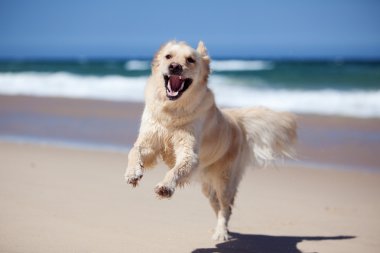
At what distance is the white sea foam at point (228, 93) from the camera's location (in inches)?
587

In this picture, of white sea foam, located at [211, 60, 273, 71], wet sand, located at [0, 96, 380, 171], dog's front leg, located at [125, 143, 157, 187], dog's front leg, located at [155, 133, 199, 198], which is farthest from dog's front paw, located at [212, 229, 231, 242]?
white sea foam, located at [211, 60, 273, 71]

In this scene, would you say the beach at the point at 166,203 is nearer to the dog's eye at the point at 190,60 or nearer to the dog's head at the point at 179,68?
the dog's head at the point at 179,68

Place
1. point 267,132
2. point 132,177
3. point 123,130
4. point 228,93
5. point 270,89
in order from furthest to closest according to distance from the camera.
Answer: point 270,89, point 228,93, point 123,130, point 267,132, point 132,177

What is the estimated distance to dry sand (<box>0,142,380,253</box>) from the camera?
455cm

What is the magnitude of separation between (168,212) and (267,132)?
4.24ft

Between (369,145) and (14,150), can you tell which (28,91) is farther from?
(369,145)

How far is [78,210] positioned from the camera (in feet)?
17.4

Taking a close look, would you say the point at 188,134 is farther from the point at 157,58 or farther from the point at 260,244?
the point at 260,244

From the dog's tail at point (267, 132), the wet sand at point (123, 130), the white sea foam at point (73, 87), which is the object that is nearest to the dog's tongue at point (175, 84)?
the dog's tail at point (267, 132)

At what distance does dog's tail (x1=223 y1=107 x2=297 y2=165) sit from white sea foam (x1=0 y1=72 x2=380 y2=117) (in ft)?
24.9

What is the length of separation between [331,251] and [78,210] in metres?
2.36

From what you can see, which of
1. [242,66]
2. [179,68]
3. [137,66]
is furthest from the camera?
[137,66]

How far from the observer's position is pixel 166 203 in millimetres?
5863

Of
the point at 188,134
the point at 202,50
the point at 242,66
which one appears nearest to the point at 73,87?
the point at 242,66
